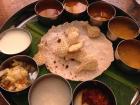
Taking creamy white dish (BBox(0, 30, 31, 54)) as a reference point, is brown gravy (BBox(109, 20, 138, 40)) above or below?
below

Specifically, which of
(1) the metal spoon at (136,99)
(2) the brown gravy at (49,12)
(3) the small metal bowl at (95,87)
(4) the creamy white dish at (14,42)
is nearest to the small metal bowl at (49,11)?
(2) the brown gravy at (49,12)

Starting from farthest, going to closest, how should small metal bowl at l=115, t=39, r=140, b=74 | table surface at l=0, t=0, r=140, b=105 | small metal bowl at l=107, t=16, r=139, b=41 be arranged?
table surface at l=0, t=0, r=140, b=105 < small metal bowl at l=107, t=16, r=139, b=41 < small metal bowl at l=115, t=39, r=140, b=74

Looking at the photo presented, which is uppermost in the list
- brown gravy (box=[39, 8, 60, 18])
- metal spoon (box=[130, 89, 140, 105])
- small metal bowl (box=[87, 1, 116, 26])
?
brown gravy (box=[39, 8, 60, 18])

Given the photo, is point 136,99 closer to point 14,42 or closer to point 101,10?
point 101,10

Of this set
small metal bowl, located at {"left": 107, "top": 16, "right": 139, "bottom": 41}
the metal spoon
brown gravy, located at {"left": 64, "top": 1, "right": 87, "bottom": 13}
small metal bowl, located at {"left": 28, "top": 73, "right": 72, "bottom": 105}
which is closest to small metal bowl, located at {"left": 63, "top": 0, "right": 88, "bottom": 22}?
brown gravy, located at {"left": 64, "top": 1, "right": 87, "bottom": 13}

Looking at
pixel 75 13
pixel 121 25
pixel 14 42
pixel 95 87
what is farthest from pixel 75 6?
pixel 95 87

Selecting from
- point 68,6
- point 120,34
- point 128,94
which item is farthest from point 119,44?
point 68,6

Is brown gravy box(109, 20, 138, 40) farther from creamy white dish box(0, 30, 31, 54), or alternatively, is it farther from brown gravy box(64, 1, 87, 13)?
creamy white dish box(0, 30, 31, 54)

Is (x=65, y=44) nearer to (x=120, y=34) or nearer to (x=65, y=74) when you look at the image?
(x=65, y=74)
